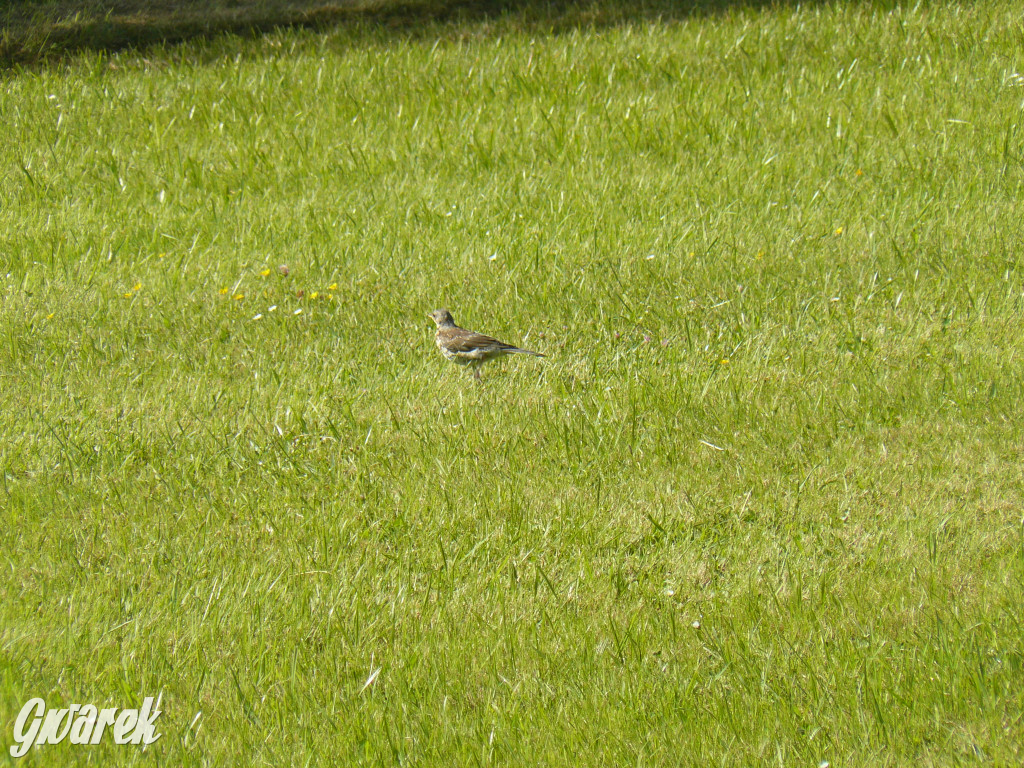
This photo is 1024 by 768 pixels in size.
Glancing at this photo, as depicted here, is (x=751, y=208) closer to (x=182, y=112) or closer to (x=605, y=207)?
(x=605, y=207)

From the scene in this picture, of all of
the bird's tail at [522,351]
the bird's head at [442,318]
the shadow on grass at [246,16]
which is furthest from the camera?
the shadow on grass at [246,16]

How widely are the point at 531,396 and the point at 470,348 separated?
1.45ft

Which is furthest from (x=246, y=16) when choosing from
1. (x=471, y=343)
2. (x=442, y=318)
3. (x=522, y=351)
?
(x=522, y=351)

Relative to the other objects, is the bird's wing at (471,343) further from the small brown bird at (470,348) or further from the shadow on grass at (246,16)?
Result: the shadow on grass at (246,16)

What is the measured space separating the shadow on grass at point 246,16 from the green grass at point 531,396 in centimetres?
51

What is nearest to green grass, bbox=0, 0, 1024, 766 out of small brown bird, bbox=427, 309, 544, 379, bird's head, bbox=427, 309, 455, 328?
small brown bird, bbox=427, 309, 544, 379

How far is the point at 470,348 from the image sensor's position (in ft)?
19.9

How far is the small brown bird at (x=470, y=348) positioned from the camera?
19.9ft

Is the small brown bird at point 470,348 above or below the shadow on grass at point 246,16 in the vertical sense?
below

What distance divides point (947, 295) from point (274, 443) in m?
3.81

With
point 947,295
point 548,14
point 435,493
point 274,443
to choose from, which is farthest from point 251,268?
point 548,14

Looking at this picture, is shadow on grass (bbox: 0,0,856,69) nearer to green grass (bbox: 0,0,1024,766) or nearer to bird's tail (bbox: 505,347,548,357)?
green grass (bbox: 0,0,1024,766)

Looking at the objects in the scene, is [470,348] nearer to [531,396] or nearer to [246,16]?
[531,396]

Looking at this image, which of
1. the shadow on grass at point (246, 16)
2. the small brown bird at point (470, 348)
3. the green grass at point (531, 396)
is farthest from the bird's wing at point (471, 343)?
the shadow on grass at point (246, 16)
